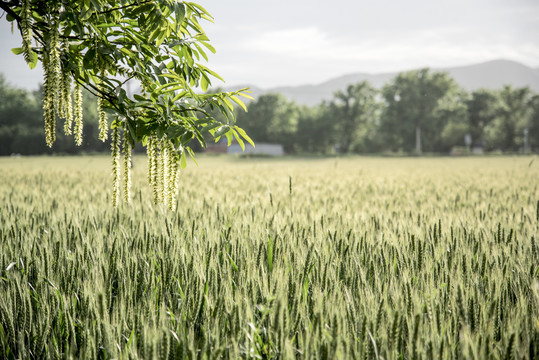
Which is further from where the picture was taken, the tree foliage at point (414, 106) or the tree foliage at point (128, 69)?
the tree foliage at point (414, 106)

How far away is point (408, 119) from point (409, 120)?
1.54 feet

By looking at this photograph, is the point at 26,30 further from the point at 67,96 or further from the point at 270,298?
the point at 270,298

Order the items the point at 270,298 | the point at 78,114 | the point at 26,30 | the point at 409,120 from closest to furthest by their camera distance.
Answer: the point at 270,298, the point at 26,30, the point at 78,114, the point at 409,120

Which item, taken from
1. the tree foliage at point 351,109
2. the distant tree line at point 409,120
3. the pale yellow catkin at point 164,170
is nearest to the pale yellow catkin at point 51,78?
the pale yellow catkin at point 164,170

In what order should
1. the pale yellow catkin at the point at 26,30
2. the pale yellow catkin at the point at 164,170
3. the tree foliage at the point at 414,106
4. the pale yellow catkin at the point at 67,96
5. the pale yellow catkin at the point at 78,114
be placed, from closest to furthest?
the pale yellow catkin at the point at 26,30, the pale yellow catkin at the point at 67,96, the pale yellow catkin at the point at 78,114, the pale yellow catkin at the point at 164,170, the tree foliage at the point at 414,106

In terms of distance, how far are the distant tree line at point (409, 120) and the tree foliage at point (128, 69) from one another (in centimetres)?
8063

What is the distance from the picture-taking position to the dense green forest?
7831 cm

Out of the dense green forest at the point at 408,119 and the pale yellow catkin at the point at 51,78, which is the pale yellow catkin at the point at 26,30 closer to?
the pale yellow catkin at the point at 51,78

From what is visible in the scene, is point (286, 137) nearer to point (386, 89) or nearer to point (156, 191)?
point (386, 89)

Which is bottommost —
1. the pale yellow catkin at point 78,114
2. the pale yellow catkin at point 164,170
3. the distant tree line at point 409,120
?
the pale yellow catkin at point 164,170

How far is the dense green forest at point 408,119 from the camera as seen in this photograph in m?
78.3

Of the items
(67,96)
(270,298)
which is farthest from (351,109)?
(270,298)

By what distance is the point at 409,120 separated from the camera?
8275cm

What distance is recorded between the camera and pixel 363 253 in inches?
107
